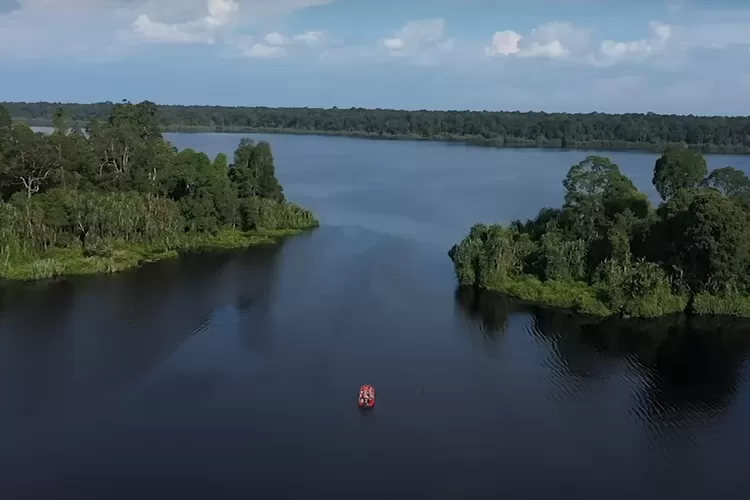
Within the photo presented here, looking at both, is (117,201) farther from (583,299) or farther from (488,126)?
(488,126)

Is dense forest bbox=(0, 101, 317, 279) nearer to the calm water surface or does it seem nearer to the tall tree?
the calm water surface

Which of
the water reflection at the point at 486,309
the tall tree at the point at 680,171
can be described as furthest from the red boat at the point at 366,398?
the tall tree at the point at 680,171

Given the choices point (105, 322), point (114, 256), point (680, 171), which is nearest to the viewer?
point (105, 322)

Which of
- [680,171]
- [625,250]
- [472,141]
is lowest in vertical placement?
[625,250]

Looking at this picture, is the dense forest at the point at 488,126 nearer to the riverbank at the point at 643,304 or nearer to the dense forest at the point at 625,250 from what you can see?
the dense forest at the point at 625,250

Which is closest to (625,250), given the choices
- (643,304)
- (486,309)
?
(643,304)

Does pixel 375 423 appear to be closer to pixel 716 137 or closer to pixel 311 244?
pixel 311 244

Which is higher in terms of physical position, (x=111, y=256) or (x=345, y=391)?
(x=111, y=256)

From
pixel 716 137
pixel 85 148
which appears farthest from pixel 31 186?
pixel 716 137
